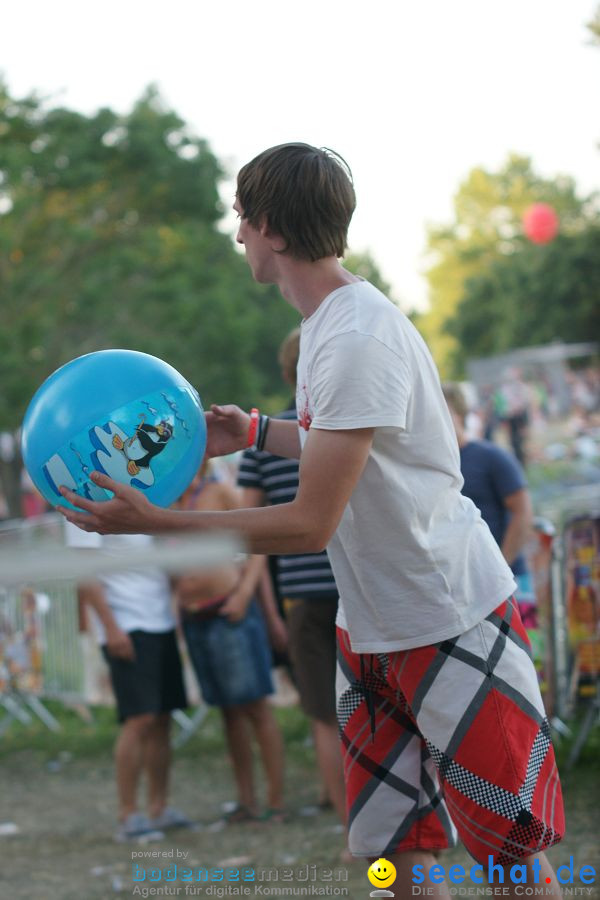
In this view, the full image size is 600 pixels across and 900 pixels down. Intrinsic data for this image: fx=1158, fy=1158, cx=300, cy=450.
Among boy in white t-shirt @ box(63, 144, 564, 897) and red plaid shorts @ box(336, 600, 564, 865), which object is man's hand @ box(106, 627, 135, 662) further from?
boy in white t-shirt @ box(63, 144, 564, 897)

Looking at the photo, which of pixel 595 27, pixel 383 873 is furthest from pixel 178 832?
pixel 595 27

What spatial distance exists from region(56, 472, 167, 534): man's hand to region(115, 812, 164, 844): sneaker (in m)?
3.71

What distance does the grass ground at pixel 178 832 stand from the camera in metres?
4.90

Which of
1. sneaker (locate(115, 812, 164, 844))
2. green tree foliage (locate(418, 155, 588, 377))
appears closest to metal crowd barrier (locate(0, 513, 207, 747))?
sneaker (locate(115, 812, 164, 844))

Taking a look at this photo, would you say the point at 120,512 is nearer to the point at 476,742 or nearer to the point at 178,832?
the point at 476,742

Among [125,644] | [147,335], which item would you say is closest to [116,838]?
[125,644]

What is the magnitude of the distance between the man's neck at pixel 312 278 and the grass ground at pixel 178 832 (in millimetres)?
2467

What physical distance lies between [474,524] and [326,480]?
1.62ft

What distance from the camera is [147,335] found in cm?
3000

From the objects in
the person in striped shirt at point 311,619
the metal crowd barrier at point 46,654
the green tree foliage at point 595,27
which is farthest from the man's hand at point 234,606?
the green tree foliage at point 595,27

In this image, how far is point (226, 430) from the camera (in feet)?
10.4

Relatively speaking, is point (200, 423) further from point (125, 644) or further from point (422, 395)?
point (125, 644)

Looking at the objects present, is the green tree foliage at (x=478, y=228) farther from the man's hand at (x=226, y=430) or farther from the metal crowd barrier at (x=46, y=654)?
the man's hand at (x=226, y=430)

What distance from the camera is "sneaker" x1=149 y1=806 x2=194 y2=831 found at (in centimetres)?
587
